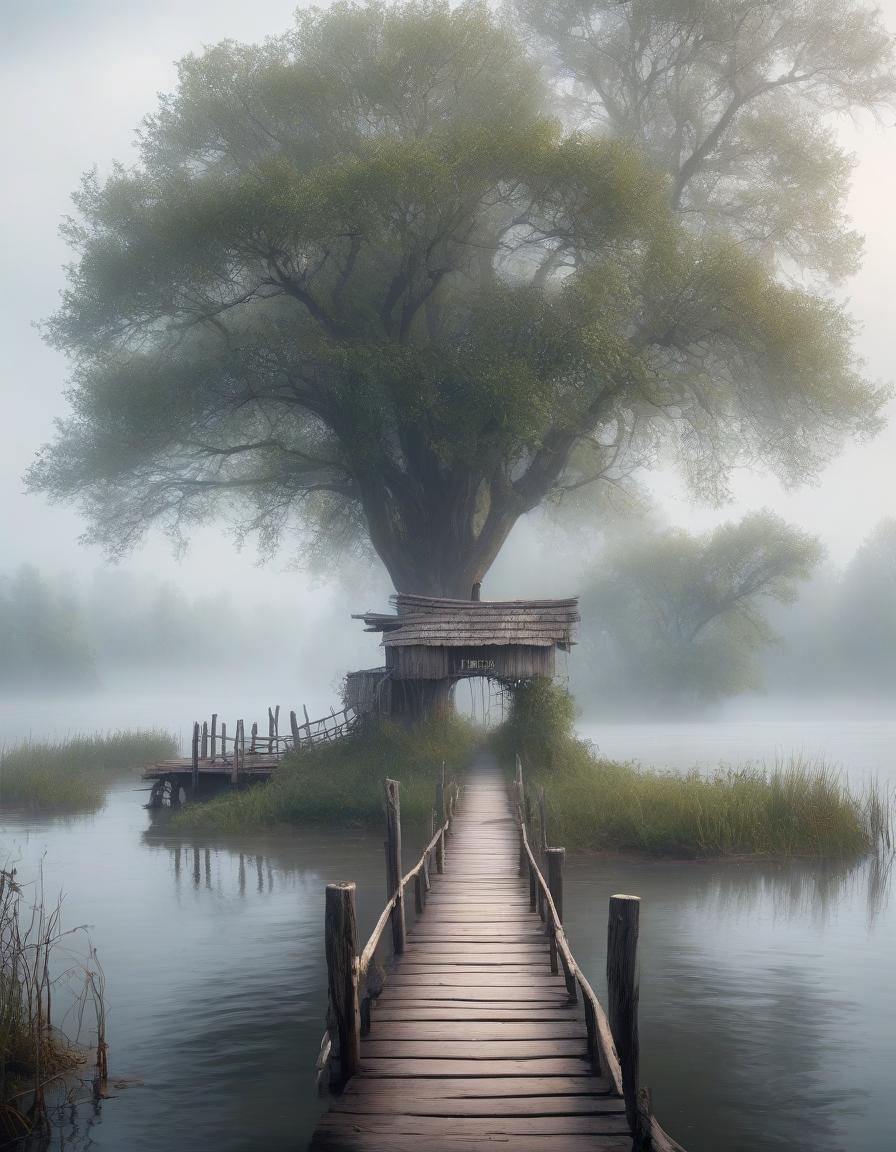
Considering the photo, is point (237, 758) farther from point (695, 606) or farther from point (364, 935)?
point (695, 606)

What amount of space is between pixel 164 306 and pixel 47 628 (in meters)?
81.7

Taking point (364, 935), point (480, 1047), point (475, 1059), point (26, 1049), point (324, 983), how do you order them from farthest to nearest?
point (364, 935) < point (324, 983) < point (26, 1049) < point (480, 1047) < point (475, 1059)

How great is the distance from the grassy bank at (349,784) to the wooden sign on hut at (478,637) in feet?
5.93

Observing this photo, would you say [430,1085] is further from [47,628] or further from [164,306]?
[47,628]

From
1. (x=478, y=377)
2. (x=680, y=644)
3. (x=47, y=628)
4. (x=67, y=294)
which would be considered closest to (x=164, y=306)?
(x=67, y=294)

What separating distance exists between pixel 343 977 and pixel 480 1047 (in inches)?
57.6

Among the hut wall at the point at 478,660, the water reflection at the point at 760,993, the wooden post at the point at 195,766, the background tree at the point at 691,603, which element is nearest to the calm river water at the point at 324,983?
the water reflection at the point at 760,993

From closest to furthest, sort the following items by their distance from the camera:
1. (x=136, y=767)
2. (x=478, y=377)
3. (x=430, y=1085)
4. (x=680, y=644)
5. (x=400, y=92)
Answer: (x=430, y=1085) → (x=478, y=377) → (x=400, y=92) → (x=136, y=767) → (x=680, y=644)

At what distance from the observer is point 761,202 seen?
40375mm

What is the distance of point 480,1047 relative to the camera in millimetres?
10539

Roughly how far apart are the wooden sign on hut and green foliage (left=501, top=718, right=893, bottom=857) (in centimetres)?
450

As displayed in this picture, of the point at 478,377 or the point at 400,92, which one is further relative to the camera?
the point at 400,92

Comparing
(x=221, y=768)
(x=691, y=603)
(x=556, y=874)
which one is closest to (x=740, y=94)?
(x=221, y=768)

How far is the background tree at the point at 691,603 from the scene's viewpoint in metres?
74.2
